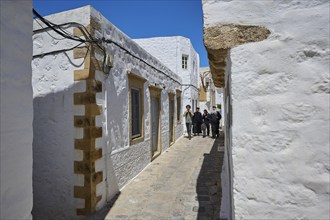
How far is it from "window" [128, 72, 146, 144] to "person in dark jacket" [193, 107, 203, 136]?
22.2 ft

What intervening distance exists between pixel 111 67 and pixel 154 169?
352cm

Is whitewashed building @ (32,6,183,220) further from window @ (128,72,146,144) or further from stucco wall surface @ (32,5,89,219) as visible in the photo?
window @ (128,72,146,144)

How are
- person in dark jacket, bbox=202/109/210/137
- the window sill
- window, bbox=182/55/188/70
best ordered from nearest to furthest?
the window sill
person in dark jacket, bbox=202/109/210/137
window, bbox=182/55/188/70

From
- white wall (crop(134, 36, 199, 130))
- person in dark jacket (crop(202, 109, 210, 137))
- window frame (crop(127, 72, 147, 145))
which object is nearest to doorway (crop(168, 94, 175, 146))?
person in dark jacket (crop(202, 109, 210, 137))

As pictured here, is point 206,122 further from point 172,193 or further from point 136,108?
point 172,193

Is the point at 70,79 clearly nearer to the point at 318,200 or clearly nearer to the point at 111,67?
the point at 111,67

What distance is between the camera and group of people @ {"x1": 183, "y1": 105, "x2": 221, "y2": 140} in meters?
13.0

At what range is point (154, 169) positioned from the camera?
7.37m

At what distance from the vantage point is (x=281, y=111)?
5.17 feet

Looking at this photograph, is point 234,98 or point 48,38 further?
point 48,38

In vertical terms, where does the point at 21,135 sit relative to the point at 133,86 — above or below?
below

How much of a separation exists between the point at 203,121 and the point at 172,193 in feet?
30.3

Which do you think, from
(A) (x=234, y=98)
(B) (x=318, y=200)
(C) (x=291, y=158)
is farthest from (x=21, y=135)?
(B) (x=318, y=200)

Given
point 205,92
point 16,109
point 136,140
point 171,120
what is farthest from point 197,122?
point 16,109
